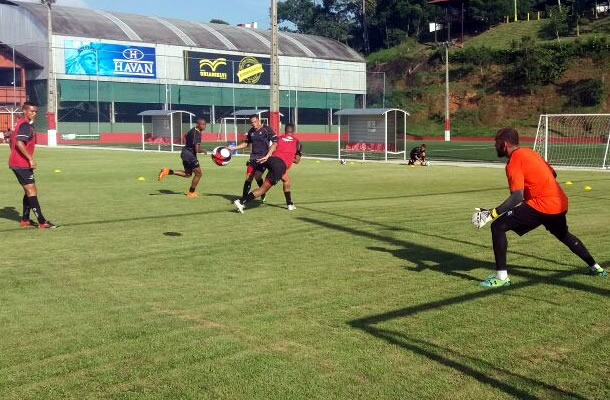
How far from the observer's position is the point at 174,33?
2675 inches

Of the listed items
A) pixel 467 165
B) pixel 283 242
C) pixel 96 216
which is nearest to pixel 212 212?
pixel 96 216

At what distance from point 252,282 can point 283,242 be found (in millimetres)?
2685

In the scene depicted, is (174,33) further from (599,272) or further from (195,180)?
(599,272)

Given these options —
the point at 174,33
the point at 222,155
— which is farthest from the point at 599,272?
the point at 174,33

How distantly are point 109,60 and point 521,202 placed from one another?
5925 cm

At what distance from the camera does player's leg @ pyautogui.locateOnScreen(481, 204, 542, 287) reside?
23.9 ft

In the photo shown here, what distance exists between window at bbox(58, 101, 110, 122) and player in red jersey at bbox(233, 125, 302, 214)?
165 ft

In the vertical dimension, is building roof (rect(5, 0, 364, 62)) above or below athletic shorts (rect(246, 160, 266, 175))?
above

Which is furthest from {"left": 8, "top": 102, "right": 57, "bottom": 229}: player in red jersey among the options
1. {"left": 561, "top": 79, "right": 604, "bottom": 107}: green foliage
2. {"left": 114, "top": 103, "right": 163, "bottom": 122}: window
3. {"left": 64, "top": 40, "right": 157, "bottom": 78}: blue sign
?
{"left": 561, "top": 79, "right": 604, "bottom": 107}: green foliage

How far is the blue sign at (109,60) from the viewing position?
59781 millimetres

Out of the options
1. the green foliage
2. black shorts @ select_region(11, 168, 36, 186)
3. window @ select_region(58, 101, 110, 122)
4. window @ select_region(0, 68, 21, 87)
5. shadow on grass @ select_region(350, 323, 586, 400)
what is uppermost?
window @ select_region(0, 68, 21, 87)

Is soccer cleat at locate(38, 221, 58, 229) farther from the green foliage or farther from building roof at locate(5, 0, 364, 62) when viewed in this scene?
the green foliage

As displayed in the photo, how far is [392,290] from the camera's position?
7.18 meters

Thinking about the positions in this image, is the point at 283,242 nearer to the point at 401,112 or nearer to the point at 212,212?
the point at 212,212
